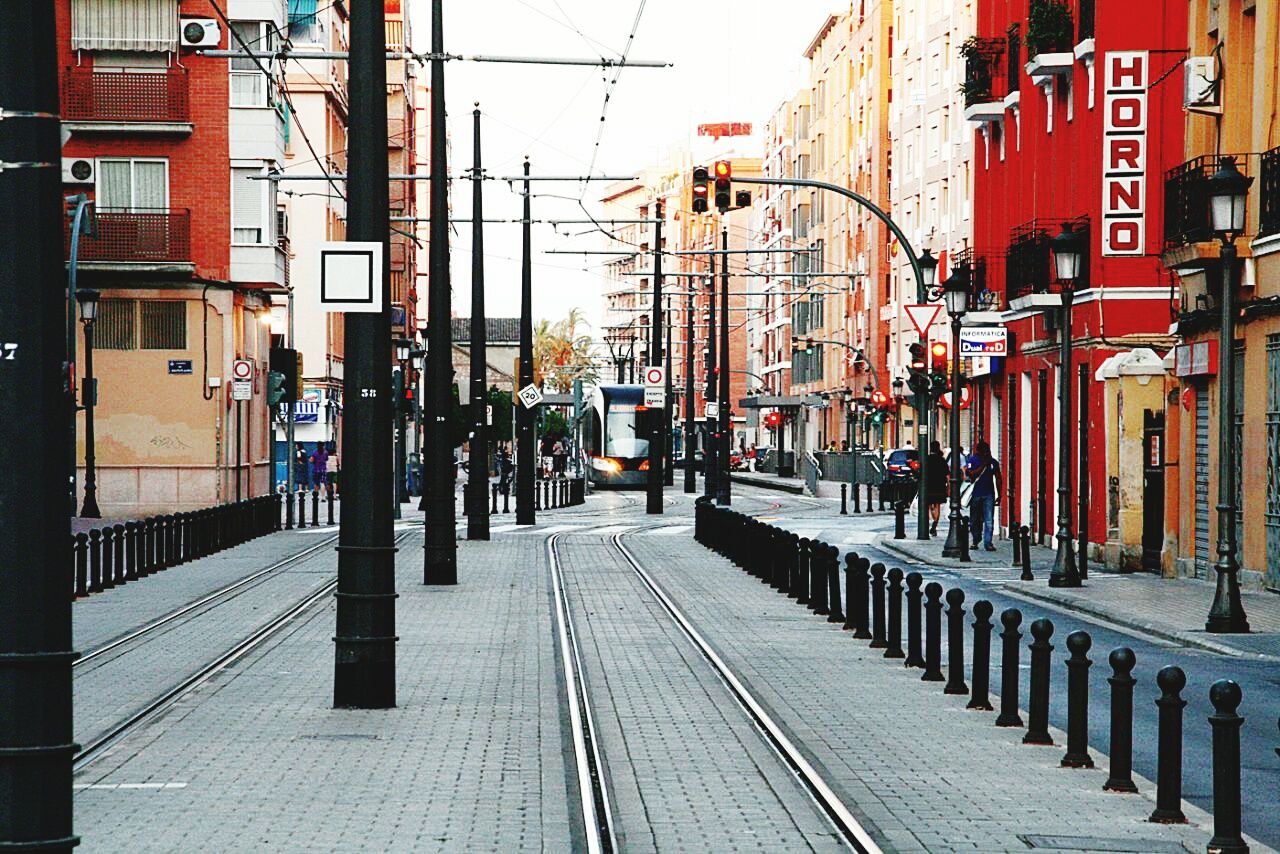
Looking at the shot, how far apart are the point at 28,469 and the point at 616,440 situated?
70334 millimetres

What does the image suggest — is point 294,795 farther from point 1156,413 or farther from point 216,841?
point 1156,413

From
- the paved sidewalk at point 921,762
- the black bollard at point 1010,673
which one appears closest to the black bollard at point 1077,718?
the paved sidewalk at point 921,762

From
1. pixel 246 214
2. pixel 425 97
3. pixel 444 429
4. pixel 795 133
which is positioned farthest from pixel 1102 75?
pixel 425 97

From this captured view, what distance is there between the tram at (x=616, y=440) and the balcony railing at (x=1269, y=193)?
1829 inches

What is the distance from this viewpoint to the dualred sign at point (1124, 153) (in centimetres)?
3098

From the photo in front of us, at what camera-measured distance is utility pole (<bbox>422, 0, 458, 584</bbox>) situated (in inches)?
1030

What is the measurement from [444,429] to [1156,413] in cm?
1270

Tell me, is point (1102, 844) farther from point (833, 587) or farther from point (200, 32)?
point (200, 32)

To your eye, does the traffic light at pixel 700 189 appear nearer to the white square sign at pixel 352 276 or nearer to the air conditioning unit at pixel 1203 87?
the air conditioning unit at pixel 1203 87

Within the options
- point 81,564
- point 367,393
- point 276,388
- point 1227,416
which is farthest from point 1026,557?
point 276,388

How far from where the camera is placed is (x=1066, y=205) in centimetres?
3897

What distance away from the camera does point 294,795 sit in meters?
10.5

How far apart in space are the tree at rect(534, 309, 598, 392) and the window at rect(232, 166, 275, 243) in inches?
4103

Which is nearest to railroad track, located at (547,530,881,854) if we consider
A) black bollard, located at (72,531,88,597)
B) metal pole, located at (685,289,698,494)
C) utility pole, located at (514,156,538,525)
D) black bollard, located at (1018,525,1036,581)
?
black bollard, located at (72,531,88,597)
